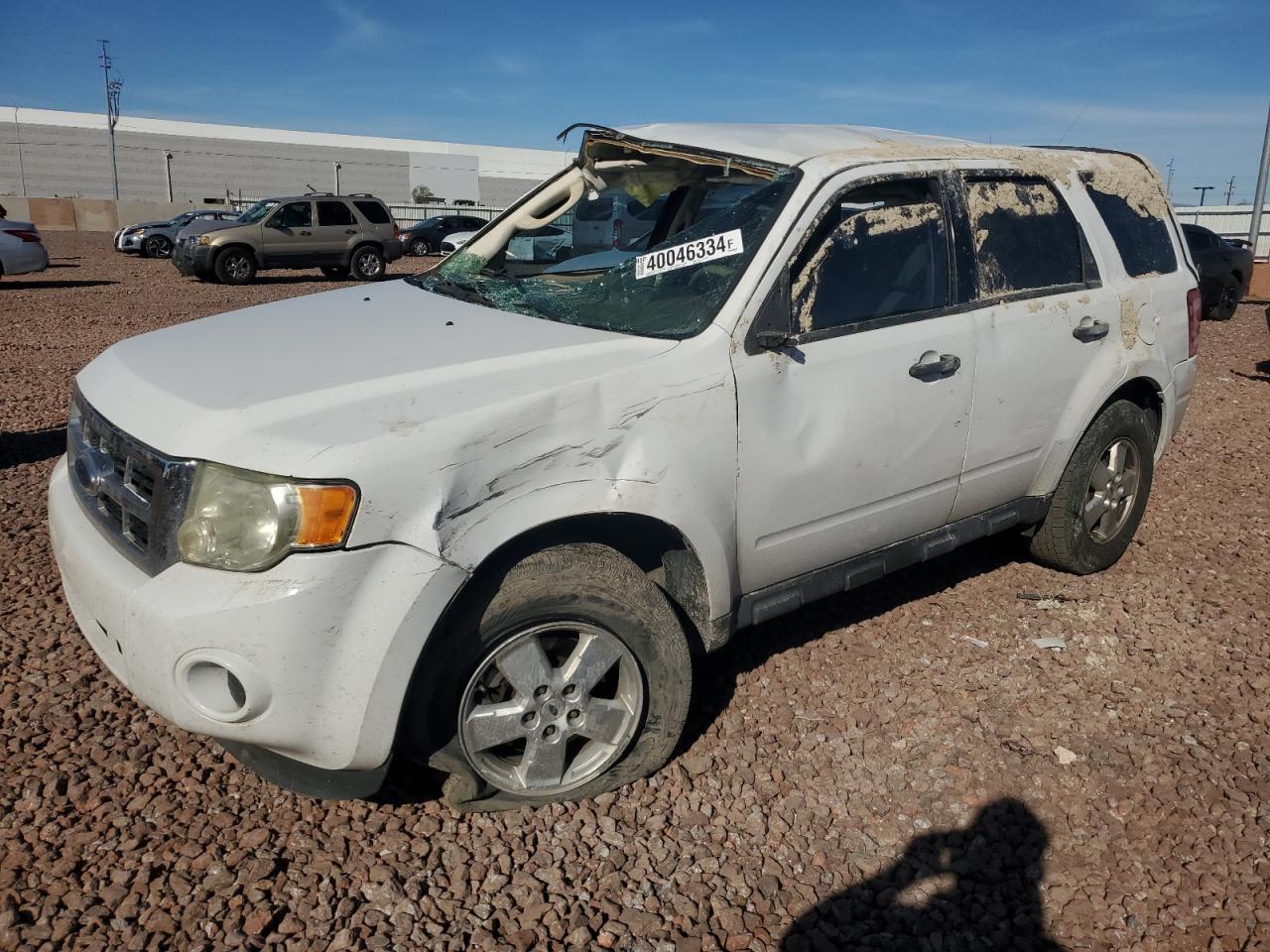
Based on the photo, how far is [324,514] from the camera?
236 cm

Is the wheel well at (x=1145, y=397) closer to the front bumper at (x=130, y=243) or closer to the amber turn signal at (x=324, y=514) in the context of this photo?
the amber turn signal at (x=324, y=514)

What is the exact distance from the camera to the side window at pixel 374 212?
2200cm

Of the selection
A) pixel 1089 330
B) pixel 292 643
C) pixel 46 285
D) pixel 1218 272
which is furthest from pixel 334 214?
pixel 292 643

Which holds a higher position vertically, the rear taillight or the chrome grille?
the rear taillight

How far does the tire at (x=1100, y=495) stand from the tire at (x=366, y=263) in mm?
19469

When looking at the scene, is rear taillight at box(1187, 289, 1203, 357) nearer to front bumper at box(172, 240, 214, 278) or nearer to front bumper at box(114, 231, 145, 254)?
front bumper at box(172, 240, 214, 278)

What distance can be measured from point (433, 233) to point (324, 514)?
30698 millimetres

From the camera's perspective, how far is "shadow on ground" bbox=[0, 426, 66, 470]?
6305 mm

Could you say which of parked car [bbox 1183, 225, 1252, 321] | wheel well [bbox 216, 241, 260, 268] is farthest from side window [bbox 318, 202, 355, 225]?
parked car [bbox 1183, 225, 1252, 321]

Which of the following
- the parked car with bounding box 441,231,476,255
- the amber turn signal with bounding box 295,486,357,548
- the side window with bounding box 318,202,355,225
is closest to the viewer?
the amber turn signal with bounding box 295,486,357,548

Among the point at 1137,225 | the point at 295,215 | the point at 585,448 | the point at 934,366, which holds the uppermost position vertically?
the point at 1137,225

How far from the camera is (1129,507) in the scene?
15.7ft

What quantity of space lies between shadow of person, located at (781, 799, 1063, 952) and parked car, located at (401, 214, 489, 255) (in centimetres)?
2929

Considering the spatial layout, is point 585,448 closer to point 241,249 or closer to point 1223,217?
point 241,249
